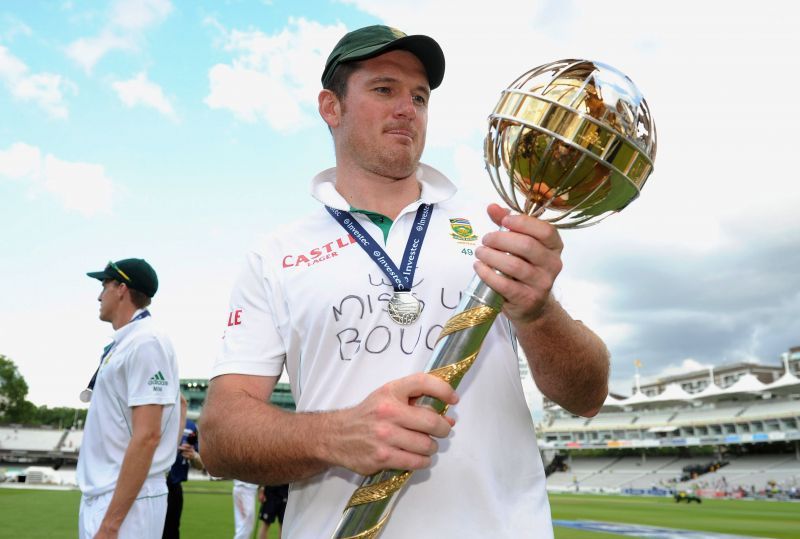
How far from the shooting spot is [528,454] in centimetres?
187

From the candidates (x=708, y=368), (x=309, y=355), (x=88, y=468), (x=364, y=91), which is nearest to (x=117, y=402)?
(x=88, y=468)

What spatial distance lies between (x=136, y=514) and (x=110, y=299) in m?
1.50

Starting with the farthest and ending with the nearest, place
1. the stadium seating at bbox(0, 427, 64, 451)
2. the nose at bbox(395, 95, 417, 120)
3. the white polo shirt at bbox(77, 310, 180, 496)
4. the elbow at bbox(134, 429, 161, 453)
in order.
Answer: the stadium seating at bbox(0, 427, 64, 451)
the white polo shirt at bbox(77, 310, 180, 496)
the elbow at bbox(134, 429, 161, 453)
the nose at bbox(395, 95, 417, 120)

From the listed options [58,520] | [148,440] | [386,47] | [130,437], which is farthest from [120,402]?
[58,520]

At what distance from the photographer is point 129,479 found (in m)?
3.66

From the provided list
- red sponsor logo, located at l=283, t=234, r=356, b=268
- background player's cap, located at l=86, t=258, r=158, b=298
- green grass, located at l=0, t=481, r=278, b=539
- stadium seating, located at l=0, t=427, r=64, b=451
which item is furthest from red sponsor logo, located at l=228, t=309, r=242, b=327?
stadium seating, located at l=0, t=427, r=64, b=451

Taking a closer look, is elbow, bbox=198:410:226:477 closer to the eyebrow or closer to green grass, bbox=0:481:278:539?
the eyebrow

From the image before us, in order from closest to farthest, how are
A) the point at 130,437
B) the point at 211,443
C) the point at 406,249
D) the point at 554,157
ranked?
the point at 554,157, the point at 211,443, the point at 406,249, the point at 130,437

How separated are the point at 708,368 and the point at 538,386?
83.6 m

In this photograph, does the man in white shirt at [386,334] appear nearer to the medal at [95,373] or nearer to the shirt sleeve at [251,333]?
the shirt sleeve at [251,333]

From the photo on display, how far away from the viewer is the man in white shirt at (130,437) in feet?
12.1

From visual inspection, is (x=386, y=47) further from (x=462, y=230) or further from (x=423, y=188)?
(x=462, y=230)

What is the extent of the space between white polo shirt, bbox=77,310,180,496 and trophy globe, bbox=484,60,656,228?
3.20 metres

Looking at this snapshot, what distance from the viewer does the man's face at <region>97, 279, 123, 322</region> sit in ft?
14.8
